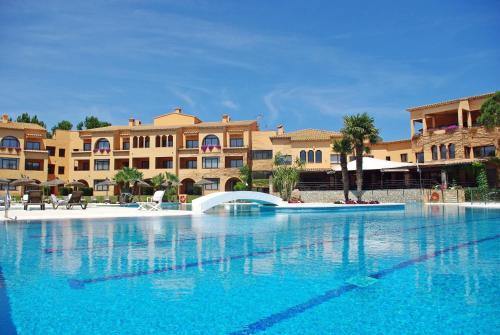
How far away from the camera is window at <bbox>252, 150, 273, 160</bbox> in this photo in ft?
145

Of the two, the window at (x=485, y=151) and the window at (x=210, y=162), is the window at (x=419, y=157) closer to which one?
the window at (x=485, y=151)

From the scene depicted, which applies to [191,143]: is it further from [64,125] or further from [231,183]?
[64,125]

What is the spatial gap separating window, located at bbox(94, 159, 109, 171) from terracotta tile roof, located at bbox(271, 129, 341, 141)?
822 inches

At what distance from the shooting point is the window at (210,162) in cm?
4490

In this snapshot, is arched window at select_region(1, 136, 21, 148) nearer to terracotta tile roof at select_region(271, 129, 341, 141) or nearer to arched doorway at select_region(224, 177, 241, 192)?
arched doorway at select_region(224, 177, 241, 192)

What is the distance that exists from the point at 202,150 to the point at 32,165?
2093 cm

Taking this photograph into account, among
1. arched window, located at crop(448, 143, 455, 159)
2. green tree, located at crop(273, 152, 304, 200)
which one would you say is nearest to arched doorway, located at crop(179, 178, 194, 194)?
green tree, located at crop(273, 152, 304, 200)

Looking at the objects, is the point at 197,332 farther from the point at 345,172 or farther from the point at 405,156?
the point at 405,156

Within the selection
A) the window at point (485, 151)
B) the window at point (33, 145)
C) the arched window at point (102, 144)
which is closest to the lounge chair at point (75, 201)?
the arched window at point (102, 144)

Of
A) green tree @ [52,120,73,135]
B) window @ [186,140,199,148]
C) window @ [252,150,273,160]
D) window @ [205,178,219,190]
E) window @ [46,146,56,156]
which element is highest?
green tree @ [52,120,73,135]

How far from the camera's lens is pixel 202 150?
148 feet

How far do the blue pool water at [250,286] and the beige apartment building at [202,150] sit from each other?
3098 cm

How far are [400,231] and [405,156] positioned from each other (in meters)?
32.9

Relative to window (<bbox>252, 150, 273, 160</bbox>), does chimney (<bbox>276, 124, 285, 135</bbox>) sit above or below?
above
